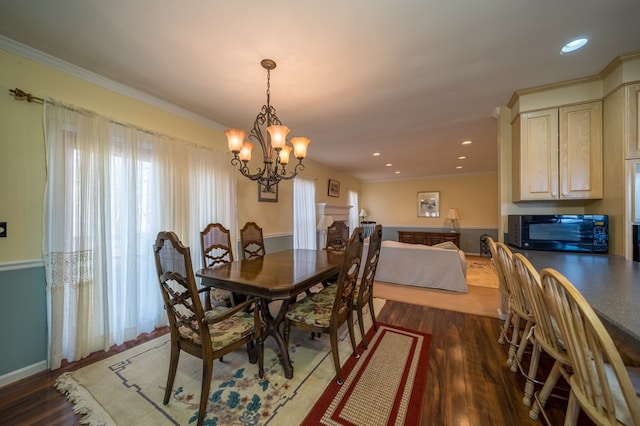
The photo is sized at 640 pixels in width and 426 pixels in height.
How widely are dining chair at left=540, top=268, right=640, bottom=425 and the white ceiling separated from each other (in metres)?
1.59

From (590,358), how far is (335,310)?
48.6 inches

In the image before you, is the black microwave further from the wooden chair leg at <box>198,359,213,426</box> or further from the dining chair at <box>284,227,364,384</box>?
the wooden chair leg at <box>198,359,213,426</box>

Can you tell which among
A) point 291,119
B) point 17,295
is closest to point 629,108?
point 291,119

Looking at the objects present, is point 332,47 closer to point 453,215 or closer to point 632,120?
point 632,120

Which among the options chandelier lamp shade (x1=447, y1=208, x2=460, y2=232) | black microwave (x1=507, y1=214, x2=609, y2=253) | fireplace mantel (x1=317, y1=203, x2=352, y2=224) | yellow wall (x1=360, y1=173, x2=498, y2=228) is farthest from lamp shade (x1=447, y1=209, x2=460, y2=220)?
black microwave (x1=507, y1=214, x2=609, y2=253)

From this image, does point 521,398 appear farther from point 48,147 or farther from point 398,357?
point 48,147

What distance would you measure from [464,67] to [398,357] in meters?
2.51

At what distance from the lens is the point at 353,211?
7.69m

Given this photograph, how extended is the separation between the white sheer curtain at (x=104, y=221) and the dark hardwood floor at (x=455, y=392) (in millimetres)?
252

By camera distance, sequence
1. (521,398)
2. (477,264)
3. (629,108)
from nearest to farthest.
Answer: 1. (521,398)
2. (629,108)
3. (477,264)

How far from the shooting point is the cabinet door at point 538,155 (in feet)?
7.59

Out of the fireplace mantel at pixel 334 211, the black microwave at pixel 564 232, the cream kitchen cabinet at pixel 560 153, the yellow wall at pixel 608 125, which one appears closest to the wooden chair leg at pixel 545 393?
the black microwave at pixel 564 232

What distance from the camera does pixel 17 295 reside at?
1.74 metres

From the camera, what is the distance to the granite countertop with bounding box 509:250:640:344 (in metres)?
0.90
